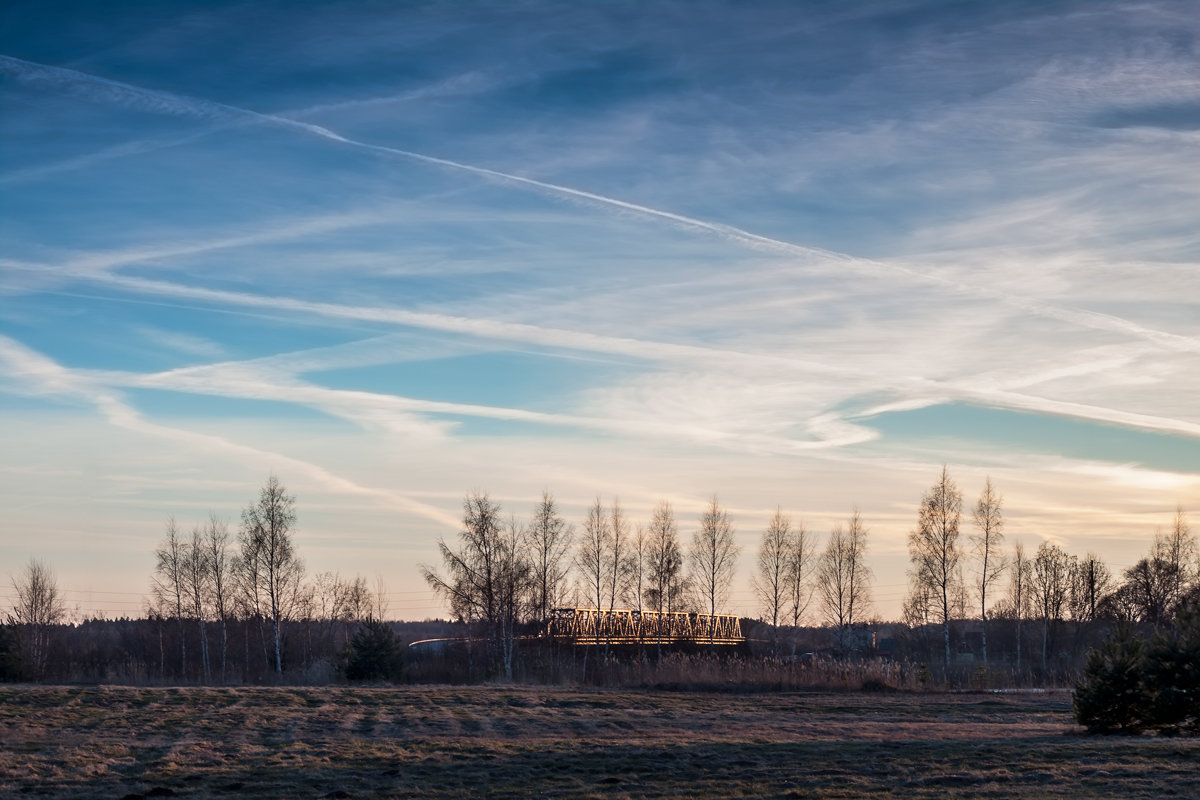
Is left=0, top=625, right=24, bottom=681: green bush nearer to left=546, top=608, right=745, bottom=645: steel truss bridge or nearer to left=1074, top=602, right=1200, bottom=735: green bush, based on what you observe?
left=546, top=608, right=745, bottom=645: steel truss bridge

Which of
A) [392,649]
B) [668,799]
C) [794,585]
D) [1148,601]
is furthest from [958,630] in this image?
[668,799]

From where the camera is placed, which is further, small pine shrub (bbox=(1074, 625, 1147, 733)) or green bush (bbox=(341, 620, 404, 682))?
green bush (bbox=(341, 620, 404, 682))

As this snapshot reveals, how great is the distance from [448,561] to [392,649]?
1382 centimetres

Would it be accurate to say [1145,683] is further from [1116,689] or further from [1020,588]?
[1020,588]

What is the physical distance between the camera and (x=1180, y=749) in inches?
812

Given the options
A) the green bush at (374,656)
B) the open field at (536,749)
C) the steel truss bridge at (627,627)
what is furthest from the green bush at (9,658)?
the steel truss bridge at (627,627)

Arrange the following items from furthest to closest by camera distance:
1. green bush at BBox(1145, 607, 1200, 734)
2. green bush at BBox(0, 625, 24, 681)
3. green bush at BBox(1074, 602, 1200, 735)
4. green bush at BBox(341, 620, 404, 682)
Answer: green bush at BBox(341, 620, 404, 682) → green bush at BBox(0, 625, 24, 681) → green bush at BBox(1074, 602, 1200, 735) → green bush at BBox(1145, 607, 1200, 734)

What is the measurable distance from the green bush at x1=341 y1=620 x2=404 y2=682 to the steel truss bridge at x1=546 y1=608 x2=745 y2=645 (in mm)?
16524

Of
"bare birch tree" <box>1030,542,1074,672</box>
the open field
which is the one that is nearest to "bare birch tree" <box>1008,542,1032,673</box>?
"bare birch tree" <box>1030,542,1074,672</box>

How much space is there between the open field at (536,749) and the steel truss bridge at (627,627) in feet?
87.8

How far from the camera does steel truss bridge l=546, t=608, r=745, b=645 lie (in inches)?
2496

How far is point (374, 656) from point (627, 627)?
24463mm

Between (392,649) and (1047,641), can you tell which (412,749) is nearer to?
(392,649)

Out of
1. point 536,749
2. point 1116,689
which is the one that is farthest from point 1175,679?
point 536,749
